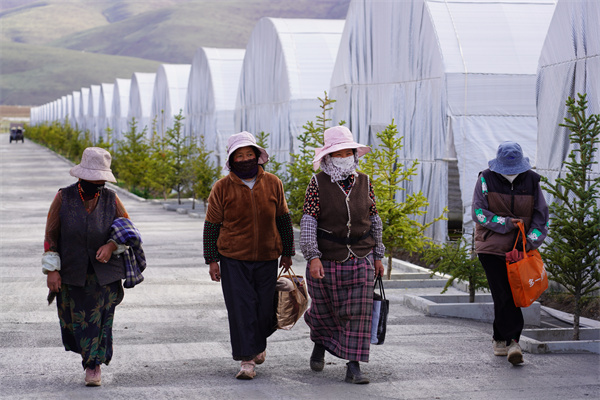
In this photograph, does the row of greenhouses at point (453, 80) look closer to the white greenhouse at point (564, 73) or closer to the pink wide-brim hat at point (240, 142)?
the white greenhouse at point (564, 73)

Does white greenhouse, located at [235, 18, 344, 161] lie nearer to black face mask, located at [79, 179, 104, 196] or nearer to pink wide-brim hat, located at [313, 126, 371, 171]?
pink wide-brim hat, located at [313, 126, 371, 171]

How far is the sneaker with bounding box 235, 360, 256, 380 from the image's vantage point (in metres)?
6.57

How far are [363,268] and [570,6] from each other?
19.2ft

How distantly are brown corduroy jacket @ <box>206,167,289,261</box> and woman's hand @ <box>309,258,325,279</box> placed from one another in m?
0.33

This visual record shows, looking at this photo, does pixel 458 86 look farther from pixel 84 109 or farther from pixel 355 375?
pixel 84 109

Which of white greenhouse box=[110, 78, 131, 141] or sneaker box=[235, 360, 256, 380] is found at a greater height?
white greenhouse box=[110, 78, 131, 141]

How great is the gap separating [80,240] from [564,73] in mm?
6726

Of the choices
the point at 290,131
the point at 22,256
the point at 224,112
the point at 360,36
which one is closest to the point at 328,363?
the point at 22,256

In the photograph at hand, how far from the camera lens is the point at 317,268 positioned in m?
6.48

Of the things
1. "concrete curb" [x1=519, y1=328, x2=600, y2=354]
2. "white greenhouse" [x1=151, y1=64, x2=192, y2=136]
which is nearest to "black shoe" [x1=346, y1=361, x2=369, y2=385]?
"concrete curb" [x1=519, y1=328, x2=600, y2=354]

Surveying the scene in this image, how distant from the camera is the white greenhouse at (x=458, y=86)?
13664 mm

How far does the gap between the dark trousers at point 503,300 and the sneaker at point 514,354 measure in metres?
0.10

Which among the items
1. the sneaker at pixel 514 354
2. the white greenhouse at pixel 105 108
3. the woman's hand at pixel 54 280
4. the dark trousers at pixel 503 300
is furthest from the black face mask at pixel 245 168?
the white greenhouse at pixel 105 108

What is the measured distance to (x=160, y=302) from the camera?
10.1m
